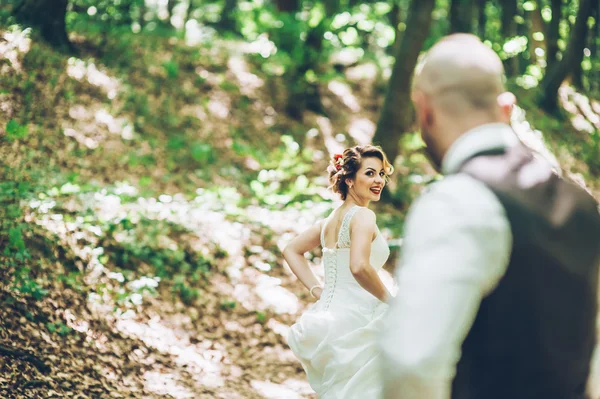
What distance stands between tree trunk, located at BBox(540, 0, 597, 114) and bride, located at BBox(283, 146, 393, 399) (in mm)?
14220

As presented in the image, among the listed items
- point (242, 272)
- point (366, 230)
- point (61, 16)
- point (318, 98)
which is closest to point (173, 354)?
point (242, 272)

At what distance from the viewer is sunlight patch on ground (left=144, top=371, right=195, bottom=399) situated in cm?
576

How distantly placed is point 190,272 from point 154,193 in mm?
2270

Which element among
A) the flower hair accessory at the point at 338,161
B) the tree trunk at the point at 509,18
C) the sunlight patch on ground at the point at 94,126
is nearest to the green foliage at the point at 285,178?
the sunlight patch on ground at the point at 94,126

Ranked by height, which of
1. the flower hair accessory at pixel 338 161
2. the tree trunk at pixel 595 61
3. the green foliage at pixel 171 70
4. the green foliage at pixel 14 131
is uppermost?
the flower hair accessory at pixel 338 161

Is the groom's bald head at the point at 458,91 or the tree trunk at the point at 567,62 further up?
the groom's bald head at the point at 458,91

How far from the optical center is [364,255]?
12.9 feet

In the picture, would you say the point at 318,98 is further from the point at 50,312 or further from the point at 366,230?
the point at 366,230

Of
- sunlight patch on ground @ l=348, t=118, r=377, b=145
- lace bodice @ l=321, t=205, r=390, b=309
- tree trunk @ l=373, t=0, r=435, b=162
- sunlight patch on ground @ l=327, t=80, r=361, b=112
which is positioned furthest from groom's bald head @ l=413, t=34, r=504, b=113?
sunlight patch on ground @ l=327, t=80, r=361, b=112

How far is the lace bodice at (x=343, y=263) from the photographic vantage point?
4.14 meters

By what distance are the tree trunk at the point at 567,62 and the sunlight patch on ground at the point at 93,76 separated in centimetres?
1195

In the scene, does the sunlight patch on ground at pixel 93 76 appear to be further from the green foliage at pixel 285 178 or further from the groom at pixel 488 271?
the groom at pixel 488 271

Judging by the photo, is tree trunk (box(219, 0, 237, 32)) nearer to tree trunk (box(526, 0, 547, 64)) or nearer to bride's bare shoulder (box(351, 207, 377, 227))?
tree trunk (box(526, 0, 547, 64))

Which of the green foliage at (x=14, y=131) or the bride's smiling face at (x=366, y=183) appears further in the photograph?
the green foliage at (x=14, y=131)
